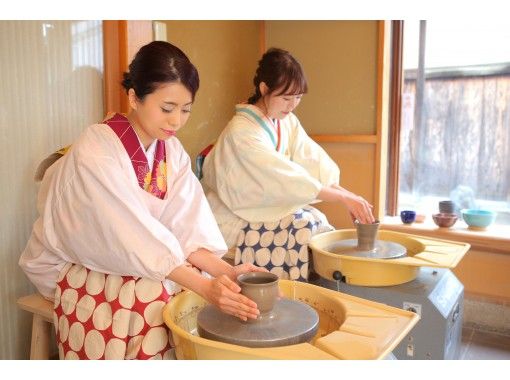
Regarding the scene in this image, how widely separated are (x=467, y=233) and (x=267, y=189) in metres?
1.41

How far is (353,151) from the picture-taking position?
3371mm

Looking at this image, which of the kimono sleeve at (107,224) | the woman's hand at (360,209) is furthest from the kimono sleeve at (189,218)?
the woman's hand at (360,209)

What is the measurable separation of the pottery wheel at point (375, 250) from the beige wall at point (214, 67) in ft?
3.77

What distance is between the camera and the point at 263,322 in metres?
1.37

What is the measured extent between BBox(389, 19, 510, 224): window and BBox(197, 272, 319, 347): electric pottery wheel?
7.57ft

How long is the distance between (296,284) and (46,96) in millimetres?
1308

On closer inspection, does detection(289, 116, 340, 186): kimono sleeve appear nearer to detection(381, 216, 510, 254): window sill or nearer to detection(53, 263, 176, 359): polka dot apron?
detection(381, 216, 510, 254): window sill

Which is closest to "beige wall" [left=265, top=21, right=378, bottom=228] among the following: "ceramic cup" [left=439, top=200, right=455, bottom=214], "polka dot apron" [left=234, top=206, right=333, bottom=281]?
"ceramic cup" [left=439, top=200, right=455, bottom=214]

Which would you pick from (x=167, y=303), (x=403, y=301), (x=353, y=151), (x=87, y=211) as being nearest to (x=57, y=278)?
(x=87, y=211)

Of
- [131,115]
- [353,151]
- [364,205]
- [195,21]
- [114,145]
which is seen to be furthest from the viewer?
[353,151]

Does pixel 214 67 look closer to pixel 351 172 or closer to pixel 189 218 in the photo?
pixel 351 172

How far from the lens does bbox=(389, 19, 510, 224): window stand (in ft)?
10.6

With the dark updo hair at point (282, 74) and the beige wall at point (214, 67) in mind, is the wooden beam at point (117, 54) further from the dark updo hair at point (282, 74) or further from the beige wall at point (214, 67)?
the dark updo hair at point (282, 74)

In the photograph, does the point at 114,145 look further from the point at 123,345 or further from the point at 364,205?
the point at 364,205
